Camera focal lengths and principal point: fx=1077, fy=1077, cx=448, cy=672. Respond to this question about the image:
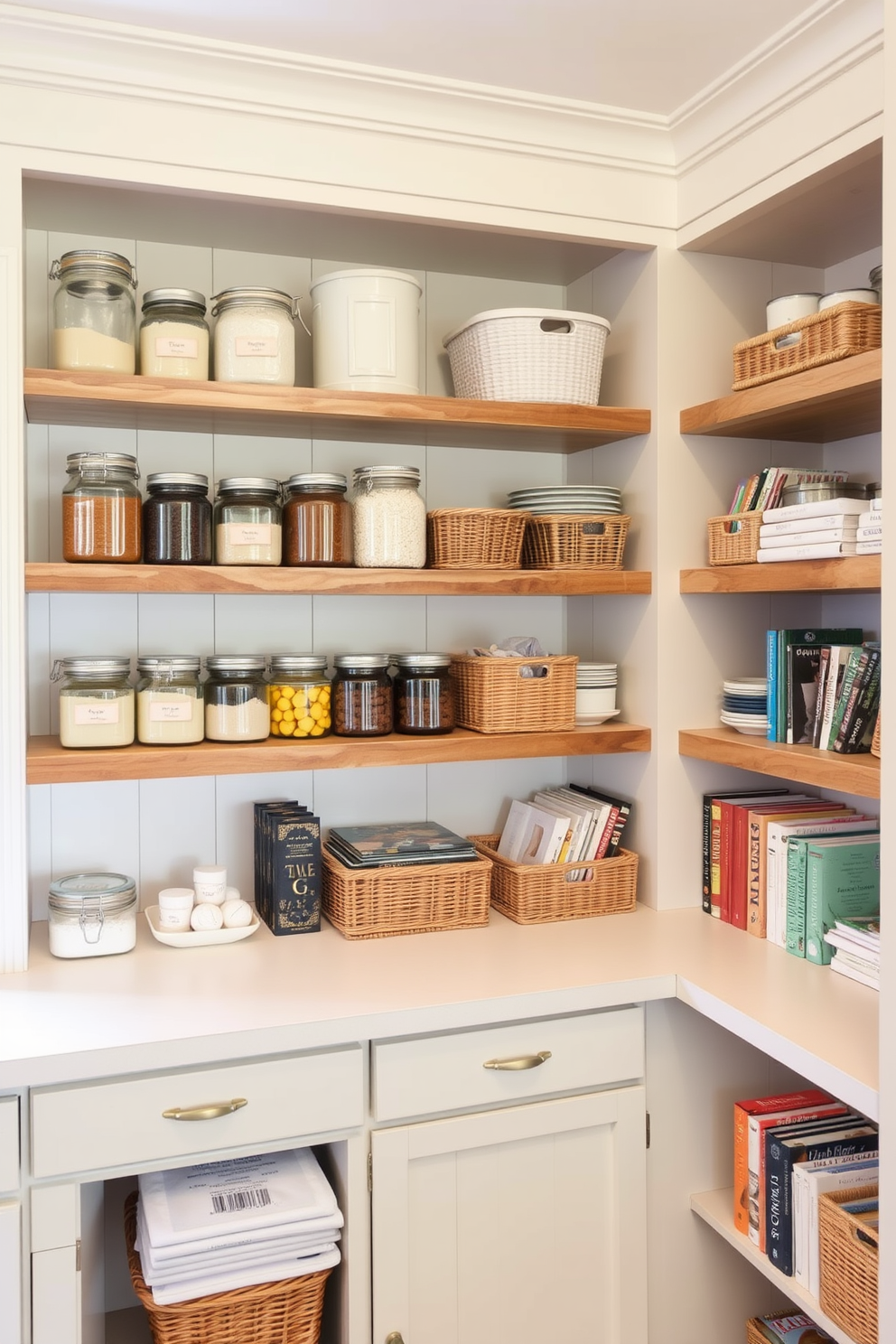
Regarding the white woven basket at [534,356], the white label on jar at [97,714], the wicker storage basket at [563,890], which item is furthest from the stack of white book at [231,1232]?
the white woven basket at [534,356]

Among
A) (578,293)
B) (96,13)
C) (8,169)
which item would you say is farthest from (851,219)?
(8,169)

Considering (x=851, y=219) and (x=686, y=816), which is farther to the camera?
(x=686, y=816)

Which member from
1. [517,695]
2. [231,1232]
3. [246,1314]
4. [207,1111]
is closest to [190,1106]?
[207,1111]

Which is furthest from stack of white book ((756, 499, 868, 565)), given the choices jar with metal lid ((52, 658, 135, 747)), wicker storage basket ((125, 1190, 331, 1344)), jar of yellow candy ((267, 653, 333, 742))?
wicker storage basket ((125, 1190, 331, 1344))

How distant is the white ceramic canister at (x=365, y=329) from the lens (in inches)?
82.4

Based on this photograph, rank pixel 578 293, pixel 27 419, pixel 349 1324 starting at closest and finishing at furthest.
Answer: pixel 349 1324 < pixel 27 419 < pixel 578 293

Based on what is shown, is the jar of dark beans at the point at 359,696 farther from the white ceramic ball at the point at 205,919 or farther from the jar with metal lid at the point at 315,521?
the white ceramic ball at the point at 205,919

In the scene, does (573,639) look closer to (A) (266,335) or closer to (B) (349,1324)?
(A) (266,335)

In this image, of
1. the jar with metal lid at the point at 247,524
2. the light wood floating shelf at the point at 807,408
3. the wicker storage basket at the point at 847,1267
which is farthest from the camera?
the jar with metal lid at the point at 247,524

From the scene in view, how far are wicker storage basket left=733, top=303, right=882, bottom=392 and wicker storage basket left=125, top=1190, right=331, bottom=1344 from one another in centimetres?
174

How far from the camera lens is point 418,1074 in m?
1.77

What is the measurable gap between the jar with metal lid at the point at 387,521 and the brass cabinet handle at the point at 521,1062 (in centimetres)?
94

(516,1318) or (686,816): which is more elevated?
(686,816)

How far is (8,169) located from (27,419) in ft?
1.59
